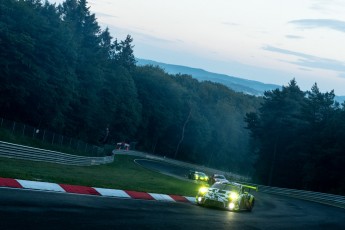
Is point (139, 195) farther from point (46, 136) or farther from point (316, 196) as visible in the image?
point (316, 196)

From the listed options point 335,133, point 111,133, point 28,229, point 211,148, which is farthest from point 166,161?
point 28,229

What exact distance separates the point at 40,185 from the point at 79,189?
158 centimetres

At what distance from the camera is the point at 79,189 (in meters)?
16.9

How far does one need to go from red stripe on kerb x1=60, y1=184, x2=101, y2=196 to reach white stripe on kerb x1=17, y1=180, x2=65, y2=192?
24cm

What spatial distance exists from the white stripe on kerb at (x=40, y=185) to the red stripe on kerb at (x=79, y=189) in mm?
243

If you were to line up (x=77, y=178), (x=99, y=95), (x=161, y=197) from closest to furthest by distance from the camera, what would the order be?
1. (x=161, y=197)
2. (x=77, y=178)
3. (x=99, y=95)

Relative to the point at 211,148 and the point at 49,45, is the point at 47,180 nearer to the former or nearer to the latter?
the point at 49,45

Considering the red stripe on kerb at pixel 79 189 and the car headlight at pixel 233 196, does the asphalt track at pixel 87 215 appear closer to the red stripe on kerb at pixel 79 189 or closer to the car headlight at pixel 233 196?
the red stripe on kerb at pixel 79 189

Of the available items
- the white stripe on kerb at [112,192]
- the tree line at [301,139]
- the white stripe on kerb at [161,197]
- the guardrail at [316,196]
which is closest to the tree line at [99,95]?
the tree line at [301,139]

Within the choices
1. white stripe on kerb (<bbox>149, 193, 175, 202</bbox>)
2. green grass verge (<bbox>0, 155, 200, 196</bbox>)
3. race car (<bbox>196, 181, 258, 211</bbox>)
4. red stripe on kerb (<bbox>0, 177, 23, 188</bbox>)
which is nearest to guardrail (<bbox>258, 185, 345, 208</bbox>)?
green grass verge (<bbox>0, 155, 200, 196</bbox>)

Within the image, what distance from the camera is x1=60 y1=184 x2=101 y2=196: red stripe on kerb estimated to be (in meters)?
16.3

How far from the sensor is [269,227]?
53.4ft

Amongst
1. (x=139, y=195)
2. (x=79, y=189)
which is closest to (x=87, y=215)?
(x=79, y=189)

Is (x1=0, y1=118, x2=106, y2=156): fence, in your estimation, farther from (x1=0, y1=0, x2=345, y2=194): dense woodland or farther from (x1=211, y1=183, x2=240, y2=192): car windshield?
(x1=211, y1=183, x2=240, y2=192): car windshield
